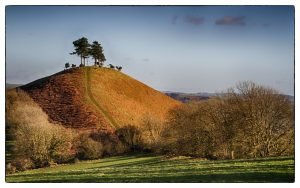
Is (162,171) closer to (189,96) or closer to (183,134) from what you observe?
(183,134)

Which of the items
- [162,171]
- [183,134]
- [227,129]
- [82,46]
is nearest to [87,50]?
[82,46]

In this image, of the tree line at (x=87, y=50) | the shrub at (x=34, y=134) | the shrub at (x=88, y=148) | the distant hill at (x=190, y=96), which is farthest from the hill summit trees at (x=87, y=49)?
the shrub at (x=88, y=148)

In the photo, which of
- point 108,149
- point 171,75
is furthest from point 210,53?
point 108,149

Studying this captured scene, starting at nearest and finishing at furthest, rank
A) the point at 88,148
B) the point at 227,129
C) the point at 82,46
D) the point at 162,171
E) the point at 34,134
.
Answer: the point at 162,171 → the point at 82,46 → the point at 34,134 → the point at 88,148 → the point at 227,129

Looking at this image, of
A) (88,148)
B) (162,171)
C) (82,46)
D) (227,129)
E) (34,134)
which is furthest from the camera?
(227,129)

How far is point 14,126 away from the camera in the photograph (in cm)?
1312

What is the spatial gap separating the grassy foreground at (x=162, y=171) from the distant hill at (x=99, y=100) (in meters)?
0.94

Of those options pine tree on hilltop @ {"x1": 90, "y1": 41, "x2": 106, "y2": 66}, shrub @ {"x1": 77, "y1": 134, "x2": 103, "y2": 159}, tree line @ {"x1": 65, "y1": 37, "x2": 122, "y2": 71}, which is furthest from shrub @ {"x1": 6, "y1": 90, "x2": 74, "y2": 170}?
pine tree on hilltop @ {"x1": 90, "y1": 41, "x2": 106, "y2": 66}

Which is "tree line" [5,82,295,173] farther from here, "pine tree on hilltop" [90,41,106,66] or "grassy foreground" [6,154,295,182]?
"pine tree on hilltop" [90,41,106,66]

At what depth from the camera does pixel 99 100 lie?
13.6 m

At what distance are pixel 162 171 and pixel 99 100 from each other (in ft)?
7.54

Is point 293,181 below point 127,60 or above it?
below

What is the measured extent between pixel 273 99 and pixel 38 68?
5598mm
